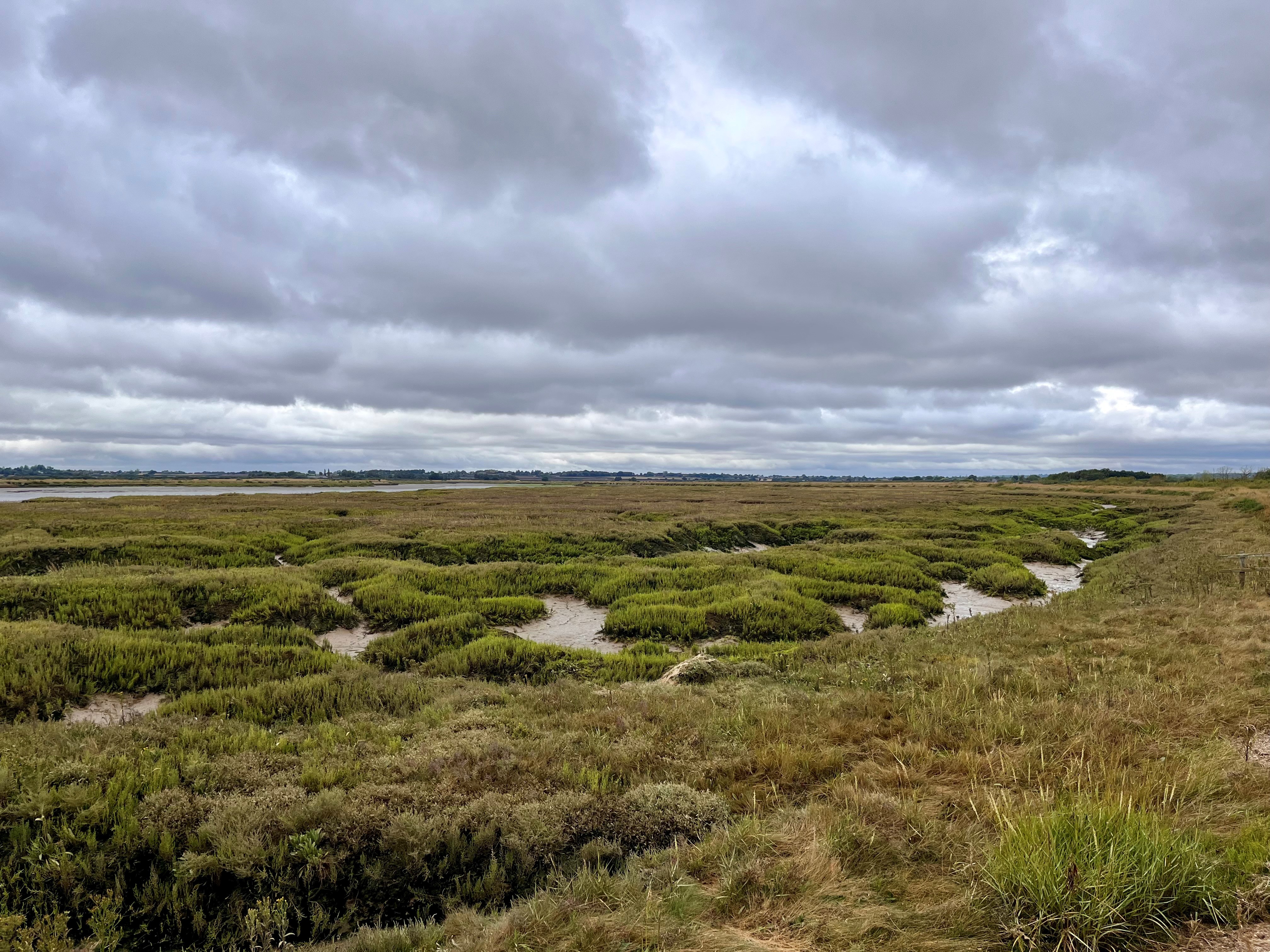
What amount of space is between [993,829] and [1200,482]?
142002 millimetres

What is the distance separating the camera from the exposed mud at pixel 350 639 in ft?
49.5

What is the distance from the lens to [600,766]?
740 centimetres

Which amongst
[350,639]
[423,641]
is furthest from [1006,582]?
[350,639]

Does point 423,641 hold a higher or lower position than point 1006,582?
higher

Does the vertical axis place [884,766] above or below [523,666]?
above

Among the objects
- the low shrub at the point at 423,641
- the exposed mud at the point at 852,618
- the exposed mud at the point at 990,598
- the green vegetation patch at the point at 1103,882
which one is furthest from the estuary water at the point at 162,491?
the green vegetation patch at the point at 1103,882

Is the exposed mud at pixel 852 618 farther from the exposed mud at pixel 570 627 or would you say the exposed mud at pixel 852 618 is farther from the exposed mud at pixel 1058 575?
the exposed mud at pixel 570 627

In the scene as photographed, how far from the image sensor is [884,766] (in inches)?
275

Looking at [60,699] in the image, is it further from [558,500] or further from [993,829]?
[558,500]

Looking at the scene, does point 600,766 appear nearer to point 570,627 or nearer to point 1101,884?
point 1101,884

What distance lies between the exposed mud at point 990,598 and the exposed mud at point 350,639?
1643cm

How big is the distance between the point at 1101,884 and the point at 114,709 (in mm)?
13259

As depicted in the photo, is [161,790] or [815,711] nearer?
[161,790]

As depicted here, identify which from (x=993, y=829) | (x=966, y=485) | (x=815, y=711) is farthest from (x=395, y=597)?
(x=966, y=485)
